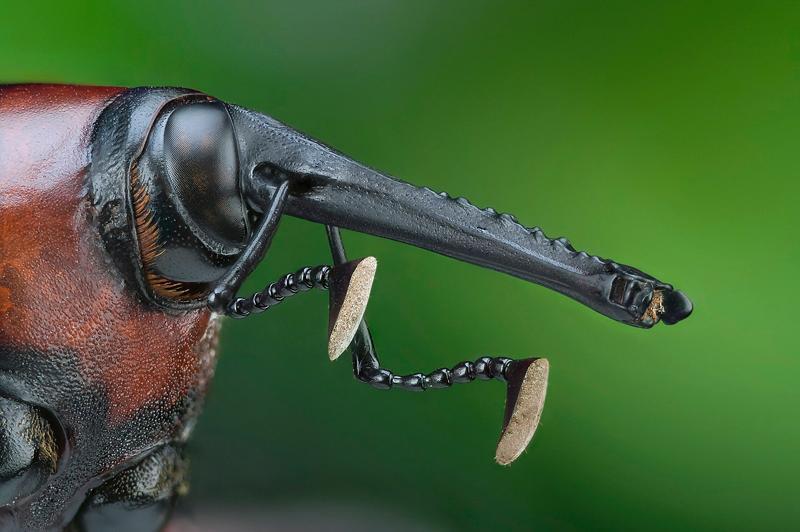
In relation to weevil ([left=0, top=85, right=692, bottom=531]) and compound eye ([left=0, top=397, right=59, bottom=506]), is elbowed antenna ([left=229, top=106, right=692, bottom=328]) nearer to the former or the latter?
weevil ([left=0, top=85, right=692, bottom=531])

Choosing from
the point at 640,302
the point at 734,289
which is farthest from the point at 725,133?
the point at 640,302

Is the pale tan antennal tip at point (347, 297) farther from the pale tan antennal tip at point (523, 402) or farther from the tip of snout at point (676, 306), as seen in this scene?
the tip of snout at point (676, 306)

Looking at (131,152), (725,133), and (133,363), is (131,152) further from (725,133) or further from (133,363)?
(725,133)

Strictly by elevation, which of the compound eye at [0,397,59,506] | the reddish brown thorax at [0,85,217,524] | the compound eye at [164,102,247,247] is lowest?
the compound eye at [0,397,59,506]

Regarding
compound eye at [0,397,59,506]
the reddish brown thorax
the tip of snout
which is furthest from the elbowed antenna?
compound eye at [0,397,59,506]

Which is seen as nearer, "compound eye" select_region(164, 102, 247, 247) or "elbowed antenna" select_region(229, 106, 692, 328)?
"elbowed antenna" select_region(229, 106, 692, 328)

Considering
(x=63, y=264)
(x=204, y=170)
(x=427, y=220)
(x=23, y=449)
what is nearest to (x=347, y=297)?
(x=427, y=220)

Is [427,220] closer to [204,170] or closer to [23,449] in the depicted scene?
[204,170]

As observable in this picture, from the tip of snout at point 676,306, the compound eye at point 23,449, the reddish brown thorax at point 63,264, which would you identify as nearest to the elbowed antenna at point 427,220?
the tip of snout at point 676,306
